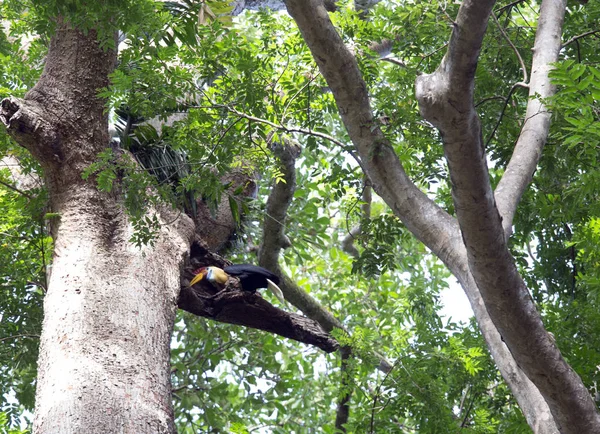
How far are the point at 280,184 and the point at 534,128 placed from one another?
263 cm

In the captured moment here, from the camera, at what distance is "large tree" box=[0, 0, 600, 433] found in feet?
10.1

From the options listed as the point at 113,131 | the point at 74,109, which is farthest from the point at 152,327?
the point at 113,131

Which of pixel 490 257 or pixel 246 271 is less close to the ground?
pixel 246 271

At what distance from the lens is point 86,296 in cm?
329

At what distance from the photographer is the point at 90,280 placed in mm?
3381

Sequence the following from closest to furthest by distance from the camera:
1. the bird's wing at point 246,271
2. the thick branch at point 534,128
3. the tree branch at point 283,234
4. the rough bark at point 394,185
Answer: the rough bark at point 394,185 → the thick branch at point 534,128 → the bird's wing at point 246,271 → the tree branch at point 283,234

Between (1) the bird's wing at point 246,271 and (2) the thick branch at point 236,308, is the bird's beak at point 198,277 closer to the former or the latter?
(2) the thick branch at point 236,308

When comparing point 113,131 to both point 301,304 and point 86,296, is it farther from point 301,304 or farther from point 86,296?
point 301,304

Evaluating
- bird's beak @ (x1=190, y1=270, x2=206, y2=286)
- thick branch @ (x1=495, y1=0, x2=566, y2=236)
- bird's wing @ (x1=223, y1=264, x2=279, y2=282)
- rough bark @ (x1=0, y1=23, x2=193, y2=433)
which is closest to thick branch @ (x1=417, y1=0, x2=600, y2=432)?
thick branch @ (x1=495, y1=0, x2=566, y2=236)

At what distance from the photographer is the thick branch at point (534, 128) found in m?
3.94

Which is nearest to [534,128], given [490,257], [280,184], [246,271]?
[490,257]

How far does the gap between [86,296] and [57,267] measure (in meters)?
0.32

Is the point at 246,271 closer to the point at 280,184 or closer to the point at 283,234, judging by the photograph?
the point at 280,184

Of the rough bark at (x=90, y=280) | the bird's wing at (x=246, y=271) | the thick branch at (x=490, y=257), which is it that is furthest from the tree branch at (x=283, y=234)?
the thick branch at (x=490, y=257)
